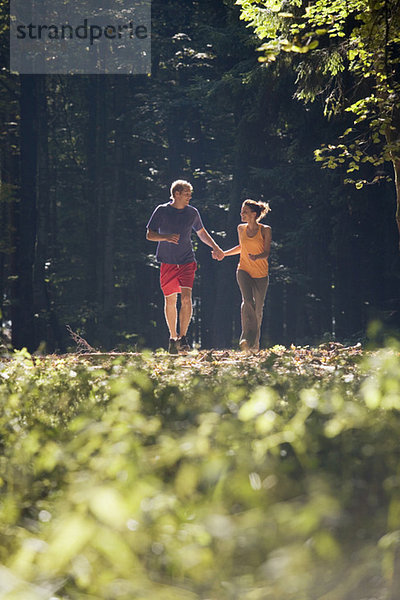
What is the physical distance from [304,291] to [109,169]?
8666 mm

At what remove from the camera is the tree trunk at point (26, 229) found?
79.2ft

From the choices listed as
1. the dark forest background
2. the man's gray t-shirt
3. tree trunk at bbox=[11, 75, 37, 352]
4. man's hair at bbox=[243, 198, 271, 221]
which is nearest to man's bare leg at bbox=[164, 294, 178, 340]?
the man's gray t-shirt

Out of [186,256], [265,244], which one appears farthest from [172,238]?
[265,244]

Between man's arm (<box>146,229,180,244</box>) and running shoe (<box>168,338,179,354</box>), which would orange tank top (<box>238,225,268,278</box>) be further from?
running shoe (<box>168,338,179,354</box>)

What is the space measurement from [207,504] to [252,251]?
30.3 ft

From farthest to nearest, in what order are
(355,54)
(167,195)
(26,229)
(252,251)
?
(167,195) < (26,229) < (252,251) < (355,54)

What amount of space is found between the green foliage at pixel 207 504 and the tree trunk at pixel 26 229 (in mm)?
19257

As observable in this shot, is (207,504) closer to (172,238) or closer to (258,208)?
(172,238)

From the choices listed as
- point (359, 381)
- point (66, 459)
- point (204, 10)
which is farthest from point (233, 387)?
point (204, 10)

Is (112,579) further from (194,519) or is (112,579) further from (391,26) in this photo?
(391,26)

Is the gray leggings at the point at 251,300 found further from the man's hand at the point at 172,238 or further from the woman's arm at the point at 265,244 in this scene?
the man's hand at the point at 172,238

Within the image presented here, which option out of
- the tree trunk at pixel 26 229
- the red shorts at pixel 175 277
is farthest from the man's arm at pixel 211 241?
the tree trunk at pixel 26 229

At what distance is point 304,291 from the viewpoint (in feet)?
104

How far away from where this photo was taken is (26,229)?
25.0m
